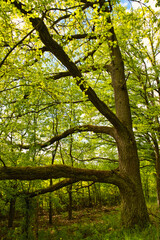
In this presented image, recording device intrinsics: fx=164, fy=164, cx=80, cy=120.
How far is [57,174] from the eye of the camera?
172 inches

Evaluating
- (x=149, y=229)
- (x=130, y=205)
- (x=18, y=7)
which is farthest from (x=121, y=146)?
(x=18, y=7)

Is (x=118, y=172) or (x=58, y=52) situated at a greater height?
(x=58, y=52)

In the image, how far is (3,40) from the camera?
162 inches

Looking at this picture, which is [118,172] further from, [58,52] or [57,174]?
[58,52]

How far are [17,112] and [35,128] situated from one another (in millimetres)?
864

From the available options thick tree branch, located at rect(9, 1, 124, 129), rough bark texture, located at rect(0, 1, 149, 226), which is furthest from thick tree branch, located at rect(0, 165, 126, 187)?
thick tree branch, located at rect(9, 1, 124, 129)

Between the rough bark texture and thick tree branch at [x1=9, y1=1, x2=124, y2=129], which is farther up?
thick tree branch at [x1=9, y1=1, x2=124, y2=129]

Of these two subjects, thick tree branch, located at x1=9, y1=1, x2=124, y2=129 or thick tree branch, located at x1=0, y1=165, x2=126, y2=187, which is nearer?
thick tree branch, located at x1=9, y1=1, x2=124, y2=129

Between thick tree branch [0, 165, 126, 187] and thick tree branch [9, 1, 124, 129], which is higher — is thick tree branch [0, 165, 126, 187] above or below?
below

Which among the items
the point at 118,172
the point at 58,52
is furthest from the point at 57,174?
the point at 58,52

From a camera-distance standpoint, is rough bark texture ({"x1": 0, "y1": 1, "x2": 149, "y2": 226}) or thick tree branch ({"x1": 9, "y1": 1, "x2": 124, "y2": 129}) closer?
thick tree branch ({"x1": 9, "y1": 1, "x2": 124, "y2": 129})

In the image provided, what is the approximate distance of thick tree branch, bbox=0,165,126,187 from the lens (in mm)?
3936

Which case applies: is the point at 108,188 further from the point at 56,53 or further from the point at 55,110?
the point at 56,53

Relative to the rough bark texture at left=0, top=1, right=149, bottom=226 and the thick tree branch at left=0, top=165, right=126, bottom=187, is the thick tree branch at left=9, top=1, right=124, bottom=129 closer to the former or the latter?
the rough bark texture at left=0, top=1, right=149, bottom=226
